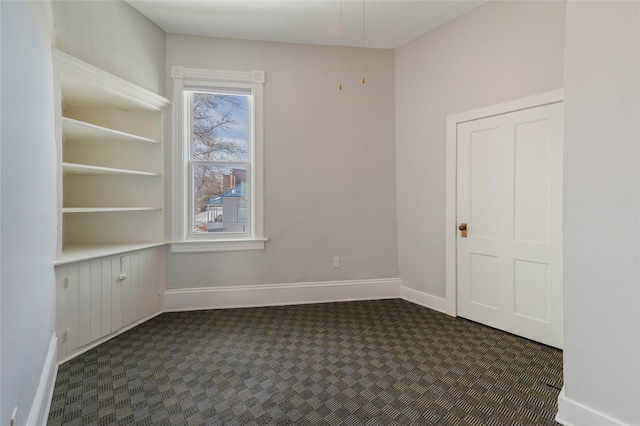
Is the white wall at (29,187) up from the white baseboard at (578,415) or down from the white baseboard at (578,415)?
up

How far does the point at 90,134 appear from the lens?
107 inches

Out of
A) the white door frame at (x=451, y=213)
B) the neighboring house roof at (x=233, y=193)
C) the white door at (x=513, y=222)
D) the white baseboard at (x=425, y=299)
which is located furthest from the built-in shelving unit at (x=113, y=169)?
the white door at (x=513, y=222)

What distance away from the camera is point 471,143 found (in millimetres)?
3006

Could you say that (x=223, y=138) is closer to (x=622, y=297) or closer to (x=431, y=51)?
(x=431, y=51)

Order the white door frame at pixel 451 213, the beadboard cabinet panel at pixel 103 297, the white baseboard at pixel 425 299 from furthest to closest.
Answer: the white baseboard at pixel 425 299, the white door frame at pixel 451 213, the beadboard cabinet panel at pixel 103 297

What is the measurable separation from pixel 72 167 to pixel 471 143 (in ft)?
11.4

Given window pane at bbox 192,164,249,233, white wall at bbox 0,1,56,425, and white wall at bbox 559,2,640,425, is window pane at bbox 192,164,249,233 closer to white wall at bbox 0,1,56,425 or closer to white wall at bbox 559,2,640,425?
white wall at bbox 0,1,56,425

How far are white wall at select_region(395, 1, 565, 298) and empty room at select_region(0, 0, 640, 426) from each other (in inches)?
0.8

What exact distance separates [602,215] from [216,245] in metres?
3.16

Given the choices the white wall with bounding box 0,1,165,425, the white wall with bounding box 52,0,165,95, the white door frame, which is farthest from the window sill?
the white door frame

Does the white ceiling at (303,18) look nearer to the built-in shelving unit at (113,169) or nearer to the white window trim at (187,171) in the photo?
the white window trim at (187,171)

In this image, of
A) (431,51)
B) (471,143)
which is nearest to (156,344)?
(471,143)

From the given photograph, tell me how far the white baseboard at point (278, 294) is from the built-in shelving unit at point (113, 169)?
0.70m

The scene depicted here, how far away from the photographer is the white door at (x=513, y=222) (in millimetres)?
2471
